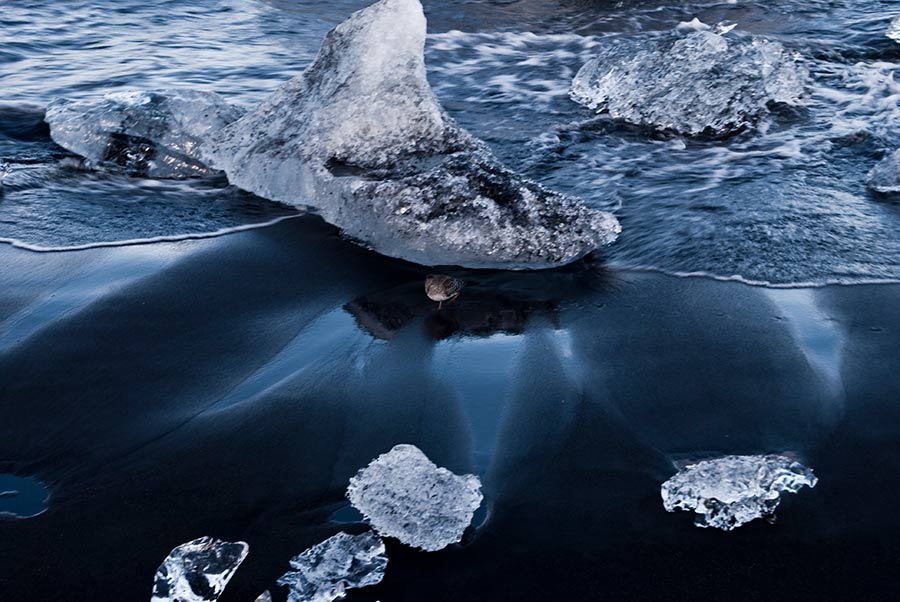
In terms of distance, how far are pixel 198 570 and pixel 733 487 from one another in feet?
3.77

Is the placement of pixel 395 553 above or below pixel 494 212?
below

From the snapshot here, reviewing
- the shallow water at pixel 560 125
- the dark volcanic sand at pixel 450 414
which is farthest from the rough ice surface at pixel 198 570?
the shallow water at pixel 560 125

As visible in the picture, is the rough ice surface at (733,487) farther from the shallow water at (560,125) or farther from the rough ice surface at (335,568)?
the shallow water at (560,125)

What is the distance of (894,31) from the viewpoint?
19.5 ft

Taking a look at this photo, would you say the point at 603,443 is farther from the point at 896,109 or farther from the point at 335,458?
the point at 896,109

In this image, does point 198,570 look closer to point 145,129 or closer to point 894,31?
point 145,129

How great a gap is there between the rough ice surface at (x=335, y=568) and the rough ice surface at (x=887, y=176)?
2723mm

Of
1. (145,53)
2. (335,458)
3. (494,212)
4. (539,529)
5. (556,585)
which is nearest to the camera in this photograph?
(556,585)

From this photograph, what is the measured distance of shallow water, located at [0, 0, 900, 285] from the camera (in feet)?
11.0

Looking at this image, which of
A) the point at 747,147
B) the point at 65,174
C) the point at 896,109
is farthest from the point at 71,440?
the point at 896,109

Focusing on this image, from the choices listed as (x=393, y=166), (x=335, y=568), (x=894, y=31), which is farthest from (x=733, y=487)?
(x=894, y=31)

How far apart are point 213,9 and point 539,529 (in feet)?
21.3

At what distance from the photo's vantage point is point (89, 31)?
6.64 meters

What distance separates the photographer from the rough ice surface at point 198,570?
1.82 metres
